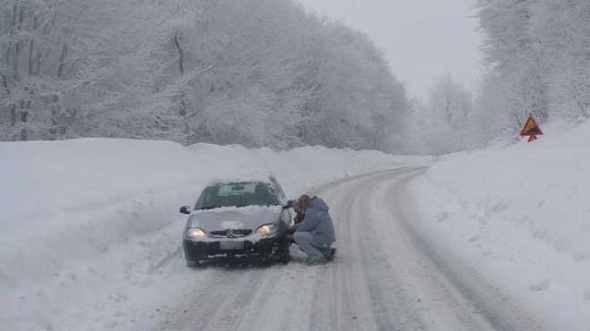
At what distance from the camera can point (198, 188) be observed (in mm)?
18625

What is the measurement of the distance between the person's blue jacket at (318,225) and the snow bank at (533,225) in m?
2.39

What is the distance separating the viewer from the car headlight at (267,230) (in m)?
9.60

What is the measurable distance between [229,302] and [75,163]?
9508 mm

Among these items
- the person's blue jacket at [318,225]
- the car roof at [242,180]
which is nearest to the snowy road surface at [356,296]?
the person's blue jacket at [318,225]

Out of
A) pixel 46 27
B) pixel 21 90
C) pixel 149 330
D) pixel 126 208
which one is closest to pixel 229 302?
pixel 149 330

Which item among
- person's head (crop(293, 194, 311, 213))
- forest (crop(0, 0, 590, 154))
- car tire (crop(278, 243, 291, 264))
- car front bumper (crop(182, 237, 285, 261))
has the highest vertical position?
forest (crop(0, 0, 590, 154))

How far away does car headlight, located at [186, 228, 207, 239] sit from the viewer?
9.59 meters

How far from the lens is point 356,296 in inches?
299

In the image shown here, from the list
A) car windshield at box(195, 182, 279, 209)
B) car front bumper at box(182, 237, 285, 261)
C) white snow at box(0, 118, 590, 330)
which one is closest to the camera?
white snow at box(0, 118, 590, 330)

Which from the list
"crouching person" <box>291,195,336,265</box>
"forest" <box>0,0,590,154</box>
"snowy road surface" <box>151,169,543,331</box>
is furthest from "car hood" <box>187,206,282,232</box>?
"forest" <box>0,0,590,154</box>

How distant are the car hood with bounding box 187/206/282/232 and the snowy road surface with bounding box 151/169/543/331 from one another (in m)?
0.73

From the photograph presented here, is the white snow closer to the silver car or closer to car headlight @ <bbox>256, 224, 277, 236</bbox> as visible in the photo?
the silver car

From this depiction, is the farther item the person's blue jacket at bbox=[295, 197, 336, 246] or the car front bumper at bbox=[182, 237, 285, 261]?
the person's blue jacket at bbox=[295, 197, 336, 246]

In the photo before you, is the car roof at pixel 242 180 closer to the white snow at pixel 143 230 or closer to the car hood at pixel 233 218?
the white snow at pixel 143 230
